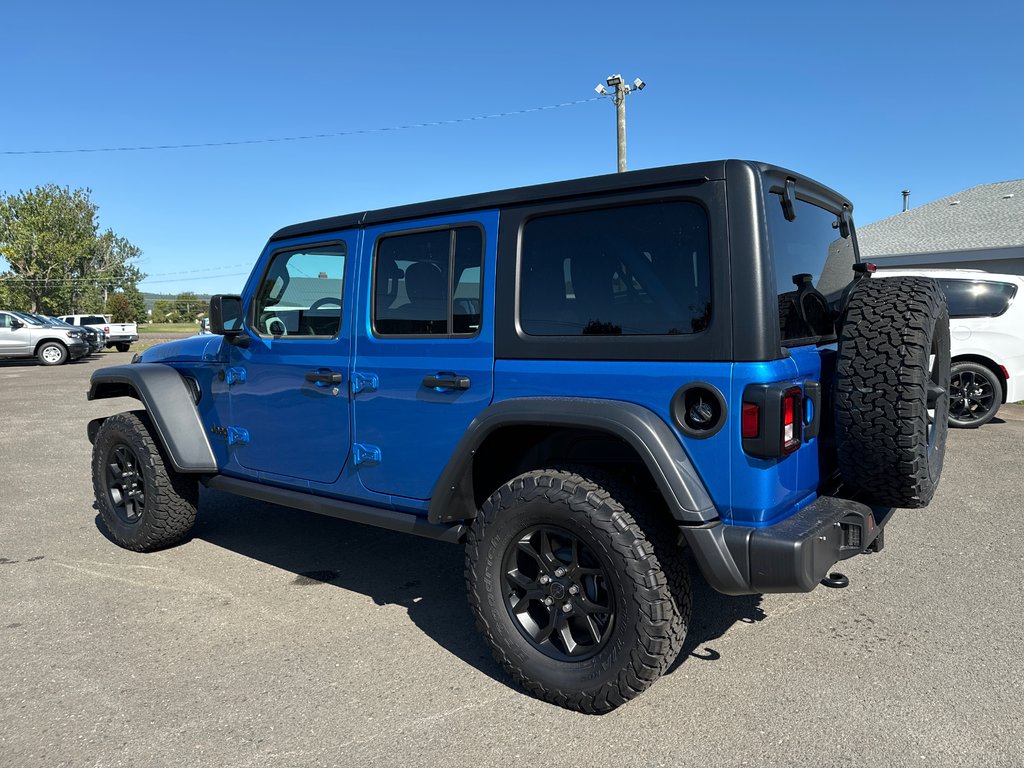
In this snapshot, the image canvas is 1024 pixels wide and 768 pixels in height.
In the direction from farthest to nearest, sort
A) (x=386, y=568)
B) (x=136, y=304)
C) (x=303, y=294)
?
1. (x=136, y=304)
2. (x=386, y=568)
3. (x=303, y=294)

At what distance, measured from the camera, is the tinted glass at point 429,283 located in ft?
10.7

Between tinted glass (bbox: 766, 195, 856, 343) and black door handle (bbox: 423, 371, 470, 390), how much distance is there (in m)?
1.28

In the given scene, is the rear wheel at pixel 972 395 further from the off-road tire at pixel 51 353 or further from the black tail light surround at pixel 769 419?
the off-road tire at pixel 51 353

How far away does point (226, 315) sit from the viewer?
4180mm

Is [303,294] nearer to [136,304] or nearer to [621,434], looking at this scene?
[621,434]

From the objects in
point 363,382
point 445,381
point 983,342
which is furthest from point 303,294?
point 983,342

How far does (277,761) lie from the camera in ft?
8.39

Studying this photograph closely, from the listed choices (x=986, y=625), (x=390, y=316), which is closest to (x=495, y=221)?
(x=390, y=316)

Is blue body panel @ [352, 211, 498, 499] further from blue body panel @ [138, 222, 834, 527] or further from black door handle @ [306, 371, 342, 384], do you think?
black door handle @ [306, 371, 342, 384]

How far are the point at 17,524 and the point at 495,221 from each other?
4551 mm

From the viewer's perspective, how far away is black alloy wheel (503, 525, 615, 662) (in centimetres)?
282

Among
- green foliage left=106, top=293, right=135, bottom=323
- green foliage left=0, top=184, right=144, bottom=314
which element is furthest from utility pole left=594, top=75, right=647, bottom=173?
green foliage left=106, top=293, right=135, bottom=323

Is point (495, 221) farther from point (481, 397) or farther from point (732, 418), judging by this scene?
point (732, 418)

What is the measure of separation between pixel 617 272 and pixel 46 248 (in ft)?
185
